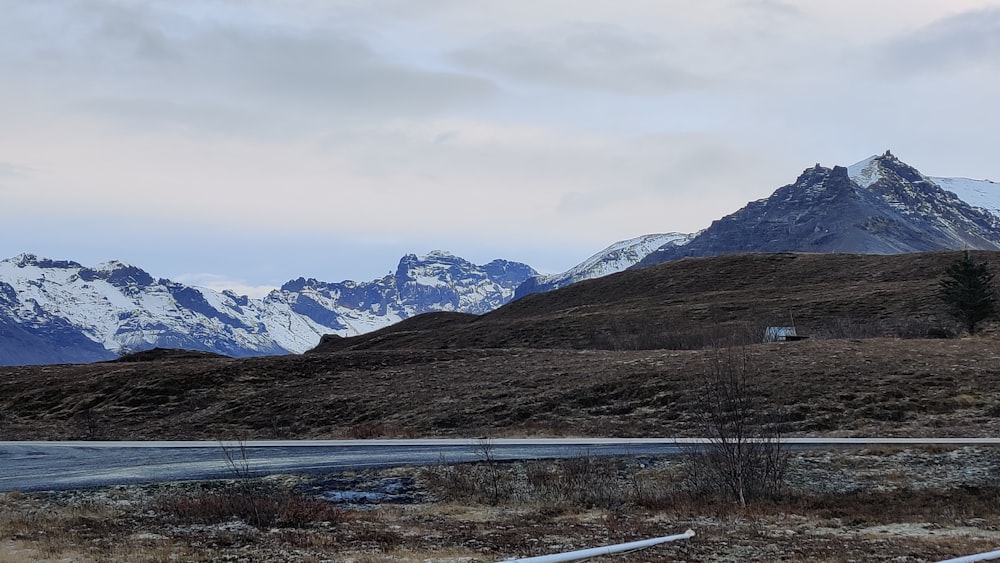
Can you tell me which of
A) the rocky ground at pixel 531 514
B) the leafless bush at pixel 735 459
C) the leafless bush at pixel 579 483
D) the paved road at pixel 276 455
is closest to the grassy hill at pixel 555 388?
the leafless bush at pixel 735 459

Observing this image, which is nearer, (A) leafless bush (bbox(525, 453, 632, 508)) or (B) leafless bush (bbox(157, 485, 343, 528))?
(B) leafless bush (bbox(157, 485, 343, 528))

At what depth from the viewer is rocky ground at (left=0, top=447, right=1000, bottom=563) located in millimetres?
15133

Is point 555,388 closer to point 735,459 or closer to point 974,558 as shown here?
point 735,459

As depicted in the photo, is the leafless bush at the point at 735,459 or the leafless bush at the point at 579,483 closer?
the leafless bush at the point at 579,483

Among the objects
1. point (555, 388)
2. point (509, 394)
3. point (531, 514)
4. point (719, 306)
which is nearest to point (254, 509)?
point (531, 514)

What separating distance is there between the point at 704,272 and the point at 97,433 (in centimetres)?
10151

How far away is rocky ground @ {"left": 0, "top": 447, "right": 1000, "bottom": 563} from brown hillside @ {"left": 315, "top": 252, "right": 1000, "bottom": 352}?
29.6 metres

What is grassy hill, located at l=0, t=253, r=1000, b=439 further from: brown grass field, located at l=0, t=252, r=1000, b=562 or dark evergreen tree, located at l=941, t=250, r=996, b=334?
dark evergreen tree, located at l=941, t=250, r=996, b=334

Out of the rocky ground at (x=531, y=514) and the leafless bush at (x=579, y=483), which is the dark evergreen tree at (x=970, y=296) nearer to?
the rocky ground at (x=531, y=514)

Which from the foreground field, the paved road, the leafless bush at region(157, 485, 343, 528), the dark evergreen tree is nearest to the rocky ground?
the leafless bush at region(157, 485, 343, 528)

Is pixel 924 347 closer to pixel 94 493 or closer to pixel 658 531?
pixel 658 531

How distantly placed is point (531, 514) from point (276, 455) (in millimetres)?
13714

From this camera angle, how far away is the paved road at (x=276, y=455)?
2593cm

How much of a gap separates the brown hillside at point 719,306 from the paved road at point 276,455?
24.5 metres
